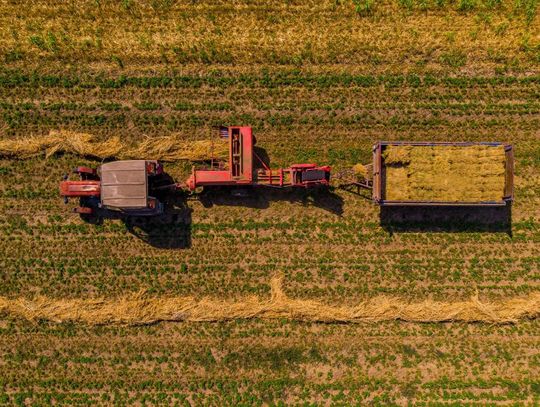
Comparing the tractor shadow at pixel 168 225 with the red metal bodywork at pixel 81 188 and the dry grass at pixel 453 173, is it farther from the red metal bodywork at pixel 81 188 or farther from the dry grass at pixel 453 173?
the dry grass at pixel 453 173

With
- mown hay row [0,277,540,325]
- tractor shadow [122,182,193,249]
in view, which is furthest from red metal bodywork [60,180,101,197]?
mown hay row [0,277,540,325]

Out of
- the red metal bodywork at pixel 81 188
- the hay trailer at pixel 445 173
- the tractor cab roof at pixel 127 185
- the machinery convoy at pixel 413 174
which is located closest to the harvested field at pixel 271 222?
the machinery convoy at pixel 413 174

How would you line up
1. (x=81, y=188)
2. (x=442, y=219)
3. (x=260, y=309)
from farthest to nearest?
1. (x=442, y=219)
2. (x=260, y=309)
3. (x=81, y=188)

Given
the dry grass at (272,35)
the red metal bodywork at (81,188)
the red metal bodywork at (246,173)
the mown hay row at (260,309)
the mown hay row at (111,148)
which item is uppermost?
the dry grass at (272,35)

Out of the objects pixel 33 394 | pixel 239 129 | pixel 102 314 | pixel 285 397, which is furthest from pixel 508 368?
pixel 33 394

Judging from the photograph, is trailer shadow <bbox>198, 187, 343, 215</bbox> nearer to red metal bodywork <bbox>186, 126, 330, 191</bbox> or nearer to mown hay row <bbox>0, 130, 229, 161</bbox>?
red metal bodywork <bbox>186, 126, 330, 191</bbox>

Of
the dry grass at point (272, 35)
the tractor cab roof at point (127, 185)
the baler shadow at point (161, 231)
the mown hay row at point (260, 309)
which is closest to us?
the tractor cab roof at point (127, 185)

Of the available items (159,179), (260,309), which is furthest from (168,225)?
(260,309)

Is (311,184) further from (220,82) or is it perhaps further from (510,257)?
(510,257)

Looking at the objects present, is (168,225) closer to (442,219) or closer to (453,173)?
(442,219)

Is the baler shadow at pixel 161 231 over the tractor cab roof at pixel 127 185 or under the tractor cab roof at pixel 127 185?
under
